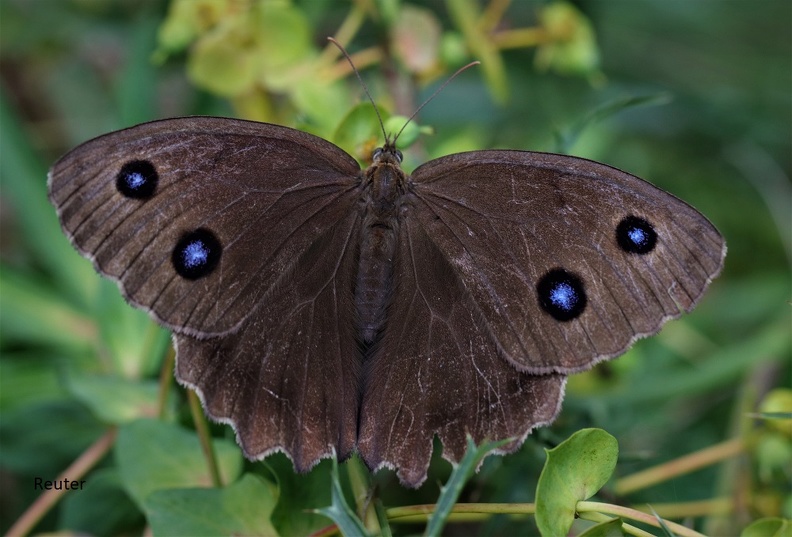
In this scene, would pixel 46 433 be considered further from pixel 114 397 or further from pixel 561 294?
pixel 561 294

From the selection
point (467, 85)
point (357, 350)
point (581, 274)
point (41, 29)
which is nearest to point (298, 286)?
point (357, 350)

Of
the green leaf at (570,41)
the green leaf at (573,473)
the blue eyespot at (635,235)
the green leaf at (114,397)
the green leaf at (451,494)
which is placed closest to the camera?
the green leaf at (451,494)

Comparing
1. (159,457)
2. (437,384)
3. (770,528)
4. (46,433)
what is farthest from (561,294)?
(46,433)

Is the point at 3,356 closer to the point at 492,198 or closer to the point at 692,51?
the point at 492,198

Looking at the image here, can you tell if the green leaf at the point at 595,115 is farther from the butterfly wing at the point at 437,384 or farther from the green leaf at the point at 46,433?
the green leaf at the point at 46,433

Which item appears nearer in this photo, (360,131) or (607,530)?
(607,530)

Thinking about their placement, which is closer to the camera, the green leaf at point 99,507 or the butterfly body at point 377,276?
the butterfly body at point 377,276

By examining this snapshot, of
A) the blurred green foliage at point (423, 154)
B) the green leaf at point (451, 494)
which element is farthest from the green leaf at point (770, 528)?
the green leaf at point (451, 494)
